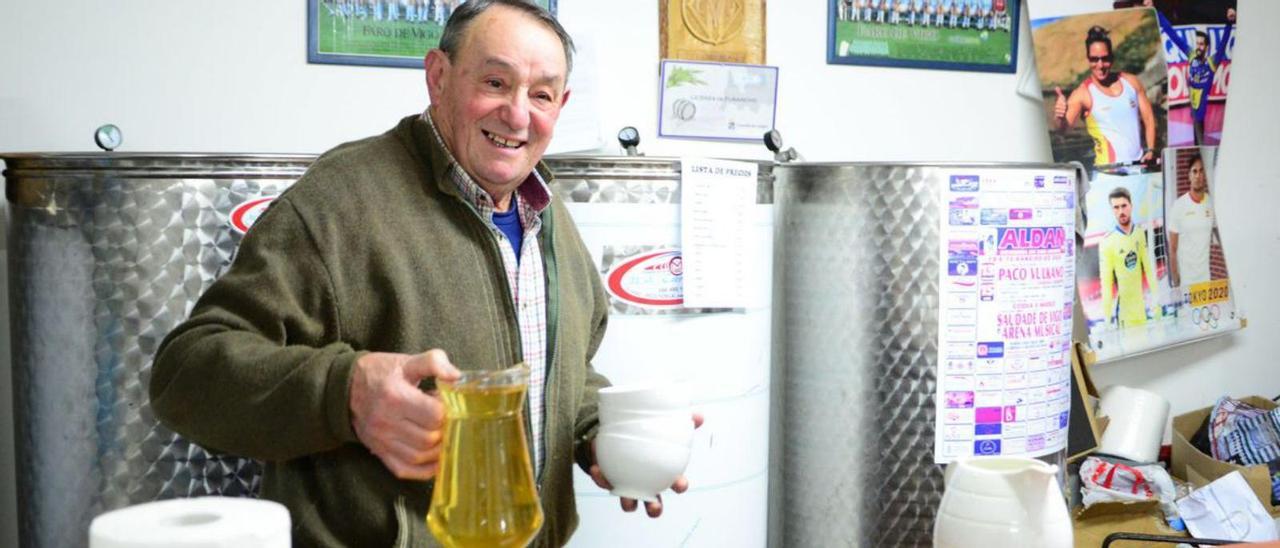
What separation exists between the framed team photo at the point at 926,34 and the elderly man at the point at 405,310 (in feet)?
4.76

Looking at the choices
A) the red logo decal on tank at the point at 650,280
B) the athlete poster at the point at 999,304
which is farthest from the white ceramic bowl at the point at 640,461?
the athlete poster at the point at 999,304

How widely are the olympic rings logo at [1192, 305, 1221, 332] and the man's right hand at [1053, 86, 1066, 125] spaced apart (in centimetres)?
82

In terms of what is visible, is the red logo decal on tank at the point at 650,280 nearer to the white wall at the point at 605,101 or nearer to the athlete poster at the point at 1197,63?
the white wall at the point at 605,101

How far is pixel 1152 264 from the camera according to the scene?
3410 millimetres

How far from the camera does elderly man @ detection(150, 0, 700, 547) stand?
1.22 m

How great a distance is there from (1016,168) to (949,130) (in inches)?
35.6

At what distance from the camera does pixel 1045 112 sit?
3238 mm

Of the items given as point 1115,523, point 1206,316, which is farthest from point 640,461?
point 1206,316

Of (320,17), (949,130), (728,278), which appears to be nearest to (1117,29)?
(949,130)

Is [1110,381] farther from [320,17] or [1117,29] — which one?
[320,17]

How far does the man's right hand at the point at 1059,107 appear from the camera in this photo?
126 inches

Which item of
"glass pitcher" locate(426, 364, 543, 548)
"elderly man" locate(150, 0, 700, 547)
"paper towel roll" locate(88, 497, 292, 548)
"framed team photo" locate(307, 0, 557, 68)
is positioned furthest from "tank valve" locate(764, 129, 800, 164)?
"paper towel roll" locate(88, 497, 292, 548)

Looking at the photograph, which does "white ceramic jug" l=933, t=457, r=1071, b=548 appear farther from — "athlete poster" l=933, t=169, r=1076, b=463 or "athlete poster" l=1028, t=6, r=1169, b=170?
"athlete poster" l=1028, t=6, r=1169, b=170

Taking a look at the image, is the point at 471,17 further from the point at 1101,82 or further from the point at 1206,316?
the point at 1206,316
